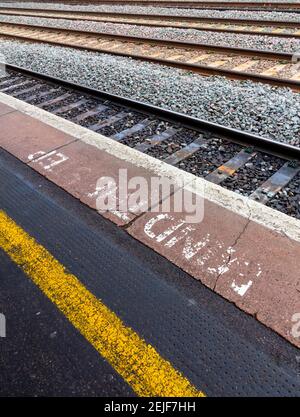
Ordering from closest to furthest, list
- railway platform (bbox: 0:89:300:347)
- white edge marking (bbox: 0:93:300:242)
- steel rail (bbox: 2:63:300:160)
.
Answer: railway platform (bbox: 0:89:300:347) < white edge marking (bbox: 0:93:300:242) < steel rail (bbox: 2:63:300:160)

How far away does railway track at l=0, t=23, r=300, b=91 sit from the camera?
6168 millimetres

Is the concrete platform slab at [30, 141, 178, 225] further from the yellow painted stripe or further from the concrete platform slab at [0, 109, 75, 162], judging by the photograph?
the yellow painted stripe

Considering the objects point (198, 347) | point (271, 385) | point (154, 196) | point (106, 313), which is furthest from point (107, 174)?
point (271, 385)

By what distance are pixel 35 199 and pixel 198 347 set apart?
2091 mm

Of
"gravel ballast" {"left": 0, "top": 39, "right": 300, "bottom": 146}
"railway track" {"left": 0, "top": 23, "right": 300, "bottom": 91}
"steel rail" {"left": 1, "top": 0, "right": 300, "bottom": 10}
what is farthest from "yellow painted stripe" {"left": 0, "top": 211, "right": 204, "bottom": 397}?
"steel rail" {"left": 1, "top": 0, "right": 300, "bottom": 10}

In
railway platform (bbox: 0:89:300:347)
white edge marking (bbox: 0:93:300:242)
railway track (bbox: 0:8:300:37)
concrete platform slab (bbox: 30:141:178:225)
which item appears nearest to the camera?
railway platform (bbox: 0:89:300:347)

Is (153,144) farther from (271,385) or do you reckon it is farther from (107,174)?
(271,385)

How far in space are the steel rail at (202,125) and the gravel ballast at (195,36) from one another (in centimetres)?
390

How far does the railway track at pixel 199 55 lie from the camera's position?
617 cm

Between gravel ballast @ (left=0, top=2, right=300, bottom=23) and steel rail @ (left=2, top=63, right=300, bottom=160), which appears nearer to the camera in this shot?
steel rail @ (left=2, top=63, right=300, bottom=160)

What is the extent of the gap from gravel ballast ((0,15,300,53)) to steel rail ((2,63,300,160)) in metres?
3.90

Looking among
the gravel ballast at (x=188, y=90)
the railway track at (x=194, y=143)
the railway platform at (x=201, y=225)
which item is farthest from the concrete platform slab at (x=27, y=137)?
the gravel ballast at (x=188, y=90)

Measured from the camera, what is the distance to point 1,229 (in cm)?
296

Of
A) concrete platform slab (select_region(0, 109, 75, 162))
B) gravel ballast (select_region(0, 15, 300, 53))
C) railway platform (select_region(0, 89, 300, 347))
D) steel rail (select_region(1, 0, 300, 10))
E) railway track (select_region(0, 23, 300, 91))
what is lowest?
railway platform (select_region(0, 89, 300, 347))
